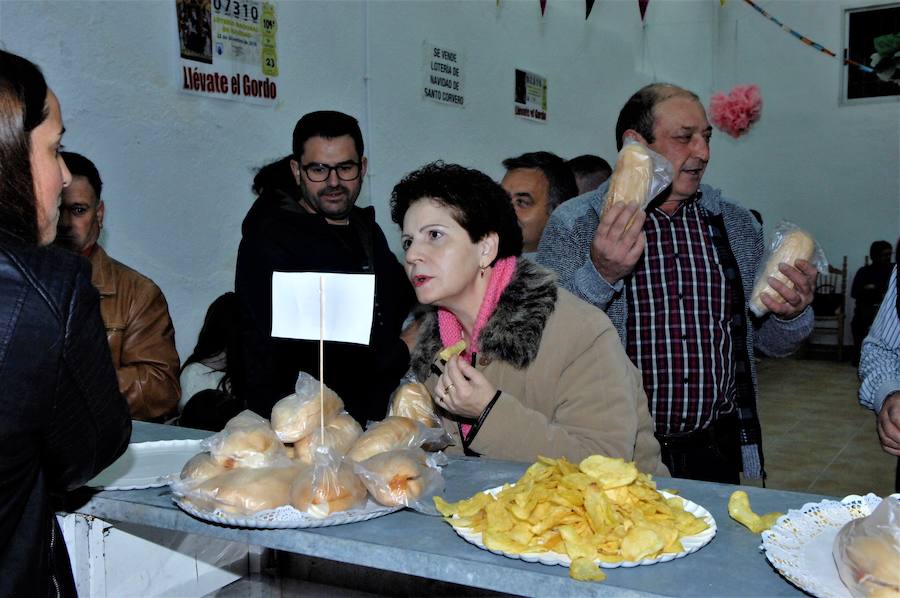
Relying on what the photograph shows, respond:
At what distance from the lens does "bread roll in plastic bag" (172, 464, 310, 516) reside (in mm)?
1418

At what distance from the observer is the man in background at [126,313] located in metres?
3.03


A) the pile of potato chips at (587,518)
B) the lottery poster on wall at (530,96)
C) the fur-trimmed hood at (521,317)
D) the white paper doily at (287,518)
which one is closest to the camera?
the pile of potato chips at (587,518)

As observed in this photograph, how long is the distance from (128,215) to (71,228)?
83 cm

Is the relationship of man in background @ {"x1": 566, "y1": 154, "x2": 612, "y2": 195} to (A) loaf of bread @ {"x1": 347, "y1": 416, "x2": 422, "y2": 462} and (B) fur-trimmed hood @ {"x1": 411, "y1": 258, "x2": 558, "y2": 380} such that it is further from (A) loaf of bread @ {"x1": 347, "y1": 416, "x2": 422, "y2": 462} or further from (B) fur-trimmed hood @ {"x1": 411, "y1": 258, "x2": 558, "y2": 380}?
(A) loaf of bread @ {"x1": 347, "y1": 416, "x2": 422, "y2": 462}

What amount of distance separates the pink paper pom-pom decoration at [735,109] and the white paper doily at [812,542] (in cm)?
981

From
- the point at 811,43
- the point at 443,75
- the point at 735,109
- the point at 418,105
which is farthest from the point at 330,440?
the point at 811,43

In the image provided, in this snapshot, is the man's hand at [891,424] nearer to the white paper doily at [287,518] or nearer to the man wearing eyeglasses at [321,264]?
the white paper doily at [287,518]

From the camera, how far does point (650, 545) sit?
119 cm

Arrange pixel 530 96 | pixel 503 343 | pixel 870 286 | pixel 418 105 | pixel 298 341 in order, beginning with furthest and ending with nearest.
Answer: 1. pixel 870 286
2. pixel 530 96
3. pixel 418 105
4. pixel 298 341
5. pixel 503 343

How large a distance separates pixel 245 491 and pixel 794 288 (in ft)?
5.73

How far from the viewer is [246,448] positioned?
5.06 feet

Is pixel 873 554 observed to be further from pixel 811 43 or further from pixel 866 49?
pixel 866 49

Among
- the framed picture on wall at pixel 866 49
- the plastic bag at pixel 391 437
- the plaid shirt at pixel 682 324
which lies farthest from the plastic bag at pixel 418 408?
the framed picture on wall at pixel 866 49

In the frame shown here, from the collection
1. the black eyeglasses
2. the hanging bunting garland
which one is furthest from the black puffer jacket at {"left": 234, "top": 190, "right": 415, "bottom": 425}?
the hanging bunting garland
